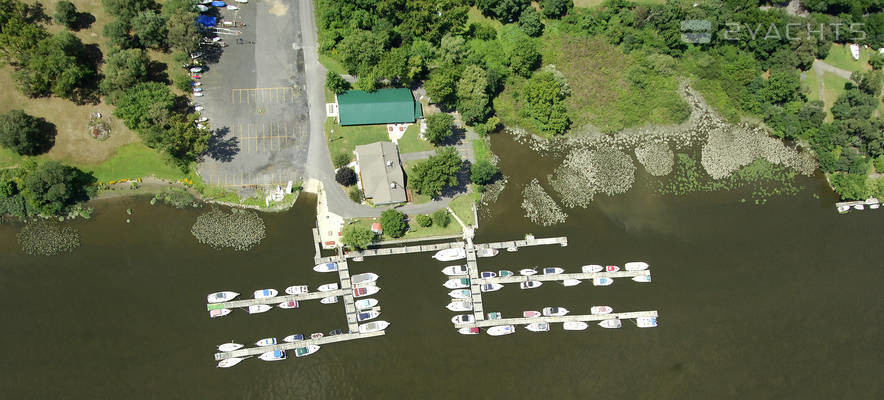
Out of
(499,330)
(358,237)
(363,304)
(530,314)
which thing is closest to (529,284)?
(530,314)

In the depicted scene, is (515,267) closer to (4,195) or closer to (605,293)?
(605,293)

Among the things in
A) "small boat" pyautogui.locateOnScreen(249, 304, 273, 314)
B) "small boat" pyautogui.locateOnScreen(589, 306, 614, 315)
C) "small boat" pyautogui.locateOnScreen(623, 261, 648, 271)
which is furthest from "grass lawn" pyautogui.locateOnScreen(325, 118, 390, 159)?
"small boat" pyautogui.locateOnScreen(623, 261, 648, 271)

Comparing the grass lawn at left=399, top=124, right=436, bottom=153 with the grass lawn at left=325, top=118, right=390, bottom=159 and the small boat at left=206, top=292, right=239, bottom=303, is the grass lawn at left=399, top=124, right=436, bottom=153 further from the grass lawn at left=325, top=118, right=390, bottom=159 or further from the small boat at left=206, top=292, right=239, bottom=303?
the small boat at left=206, top=292, right=239, bottom=303

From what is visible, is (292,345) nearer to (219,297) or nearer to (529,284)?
(219,297)

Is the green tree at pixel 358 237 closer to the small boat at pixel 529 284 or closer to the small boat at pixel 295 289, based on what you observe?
the small boat at pixel 295 289

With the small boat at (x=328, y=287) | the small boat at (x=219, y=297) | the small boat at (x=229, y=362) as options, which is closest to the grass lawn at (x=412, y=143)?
the small boat at (x=328, y=287)
